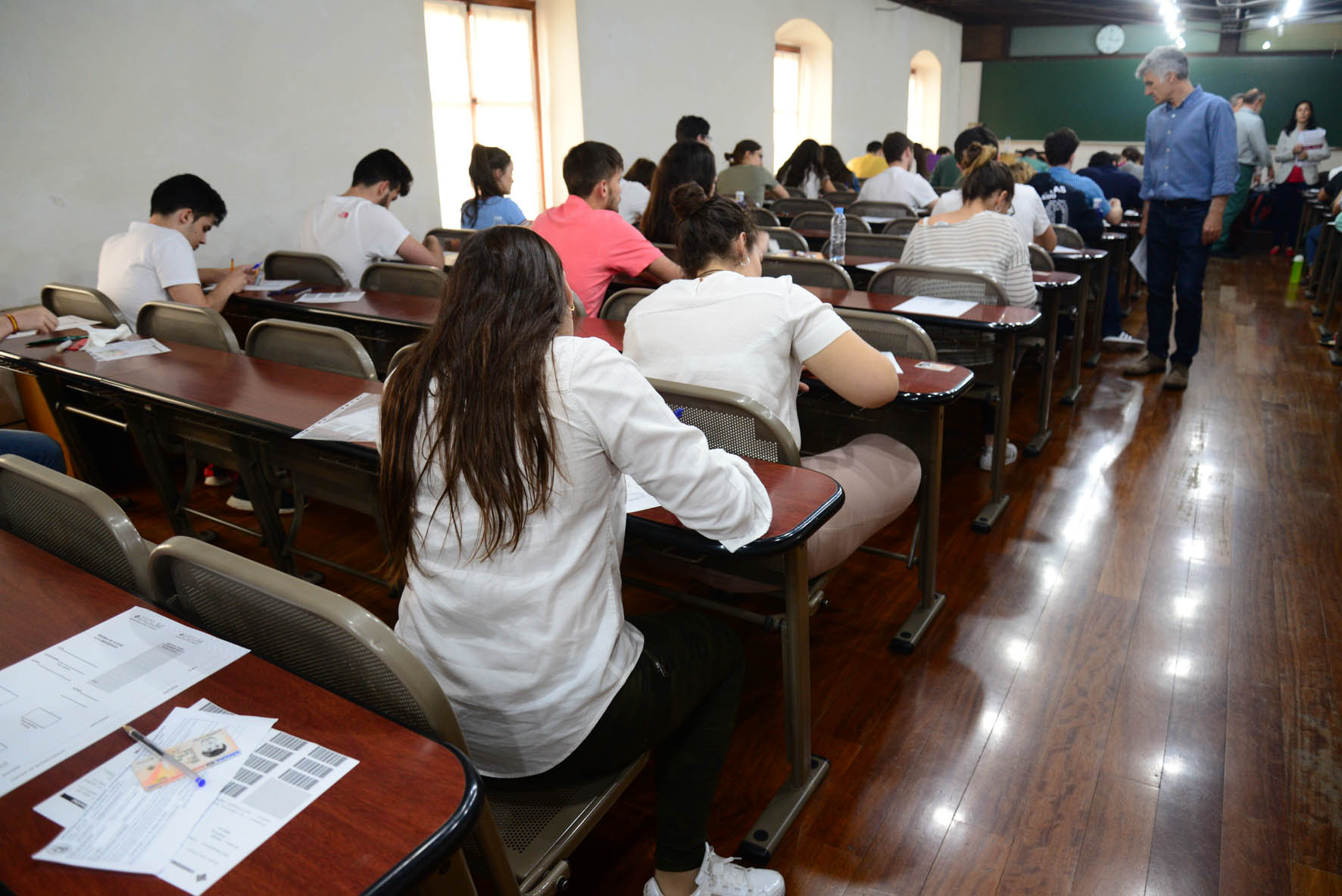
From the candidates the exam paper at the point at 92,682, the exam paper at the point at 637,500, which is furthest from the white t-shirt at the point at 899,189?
the exam paper at the point at 92,682

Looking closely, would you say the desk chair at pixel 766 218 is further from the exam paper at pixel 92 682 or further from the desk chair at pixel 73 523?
the exam paper at pixel 92 682

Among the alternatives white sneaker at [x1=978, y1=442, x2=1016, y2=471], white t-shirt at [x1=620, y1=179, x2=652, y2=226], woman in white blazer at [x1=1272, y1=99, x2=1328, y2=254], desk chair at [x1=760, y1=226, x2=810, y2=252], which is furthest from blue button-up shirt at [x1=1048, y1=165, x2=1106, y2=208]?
woman in white blazer at [x1=1272, y1=99, x2=1328, y2=254]

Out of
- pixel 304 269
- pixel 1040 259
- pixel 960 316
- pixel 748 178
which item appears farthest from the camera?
pixel 748 178

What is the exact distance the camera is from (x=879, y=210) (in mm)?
5945

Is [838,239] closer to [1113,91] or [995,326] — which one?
[995,326]

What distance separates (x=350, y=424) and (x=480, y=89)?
5356 millimetres

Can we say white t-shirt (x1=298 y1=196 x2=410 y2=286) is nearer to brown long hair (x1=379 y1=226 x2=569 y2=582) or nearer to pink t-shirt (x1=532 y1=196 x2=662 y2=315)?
pink t-shirt (x1=532 y1=196 x2=662 y2=315)

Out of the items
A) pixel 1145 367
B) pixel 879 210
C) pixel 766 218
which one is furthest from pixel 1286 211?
pixel 766 218

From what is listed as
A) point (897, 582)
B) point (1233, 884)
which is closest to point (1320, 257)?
point (897, 582)

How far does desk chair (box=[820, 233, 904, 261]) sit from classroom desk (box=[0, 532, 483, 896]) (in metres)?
3.66

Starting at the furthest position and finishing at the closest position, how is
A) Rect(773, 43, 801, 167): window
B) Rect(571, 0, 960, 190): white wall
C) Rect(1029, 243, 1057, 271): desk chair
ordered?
Rect(773, 43, 801, 167): window → Rect(571, 0, 960, 190): white wall → Rect(1029, 243, 1057, 271): desk chair

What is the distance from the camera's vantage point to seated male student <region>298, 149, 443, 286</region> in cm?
383

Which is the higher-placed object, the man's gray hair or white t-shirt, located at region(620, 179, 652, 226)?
the man's gray hair

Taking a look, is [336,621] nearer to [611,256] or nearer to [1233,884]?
[1233,884]
